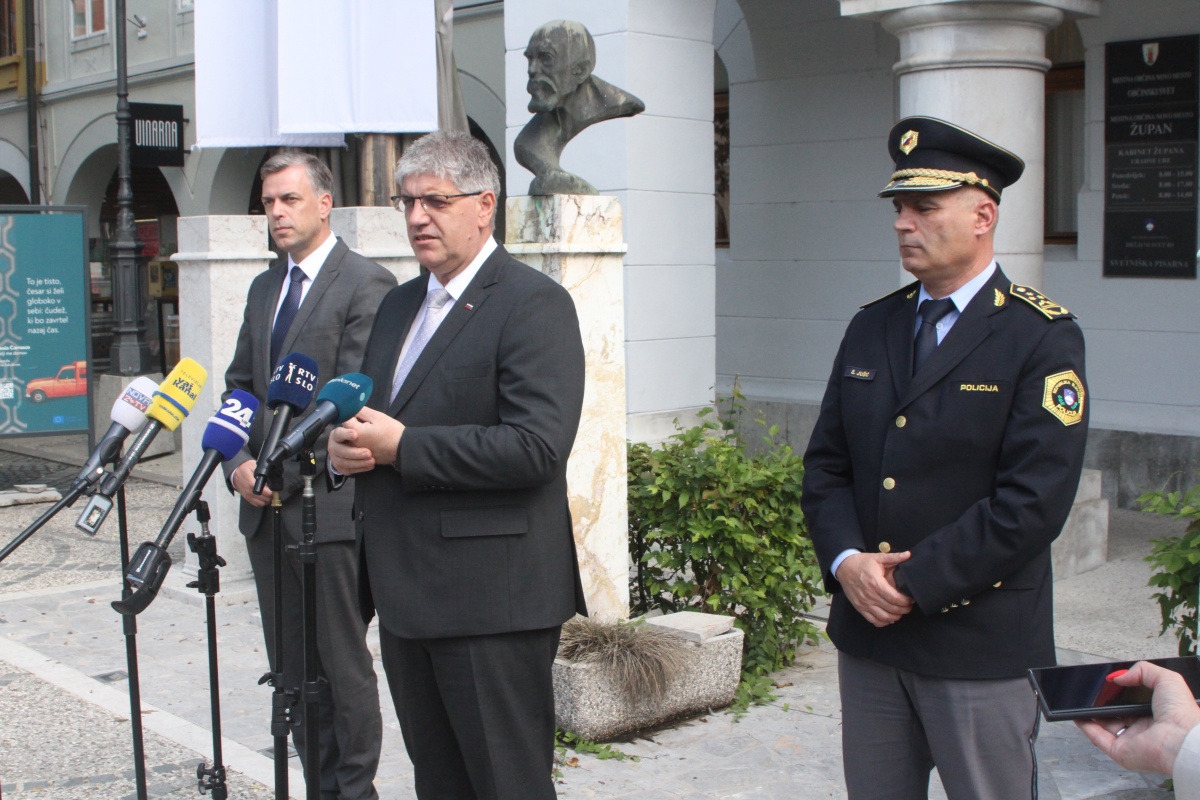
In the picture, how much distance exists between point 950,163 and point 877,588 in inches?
37.2

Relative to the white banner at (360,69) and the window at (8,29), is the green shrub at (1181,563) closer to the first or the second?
the white banner at (360,69)

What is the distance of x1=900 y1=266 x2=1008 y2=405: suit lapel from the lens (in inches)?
117

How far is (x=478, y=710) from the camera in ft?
10.7

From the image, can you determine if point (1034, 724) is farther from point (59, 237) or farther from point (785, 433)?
point (59, 237)

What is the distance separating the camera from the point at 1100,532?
7.88 m

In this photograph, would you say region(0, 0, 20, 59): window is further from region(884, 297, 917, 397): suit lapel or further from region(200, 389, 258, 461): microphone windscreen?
A: region(884, 297, 917, 397): suit lapel

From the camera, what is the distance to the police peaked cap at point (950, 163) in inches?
118

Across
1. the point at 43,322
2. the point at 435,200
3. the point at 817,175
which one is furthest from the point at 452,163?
the point at 43,322

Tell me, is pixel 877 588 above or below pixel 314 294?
below

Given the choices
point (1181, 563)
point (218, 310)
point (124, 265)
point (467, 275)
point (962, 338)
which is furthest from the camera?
point (124, 265)

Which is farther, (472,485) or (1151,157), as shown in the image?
(1151,157)

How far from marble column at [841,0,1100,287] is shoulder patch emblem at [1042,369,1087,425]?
4234 millimetres

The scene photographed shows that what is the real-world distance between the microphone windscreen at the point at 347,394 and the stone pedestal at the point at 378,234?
12.9 feet

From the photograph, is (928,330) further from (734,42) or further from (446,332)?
(734,42)
